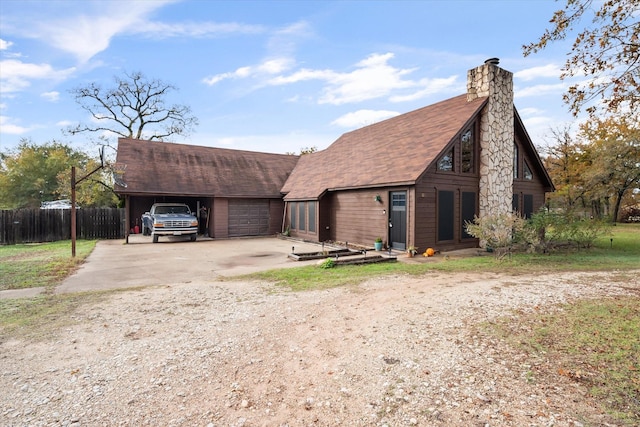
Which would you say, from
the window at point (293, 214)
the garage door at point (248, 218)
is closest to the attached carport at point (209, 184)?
the garage door at point (248, 218)

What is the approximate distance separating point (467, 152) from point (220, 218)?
1379 centimetres

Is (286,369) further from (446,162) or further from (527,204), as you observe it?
(527,204)

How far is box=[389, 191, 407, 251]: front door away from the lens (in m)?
12.5

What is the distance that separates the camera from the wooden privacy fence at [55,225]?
16.6 meters

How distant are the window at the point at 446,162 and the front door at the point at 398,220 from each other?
192 cm

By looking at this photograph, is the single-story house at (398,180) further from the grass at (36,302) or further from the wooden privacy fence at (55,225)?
the grass at (36,302)

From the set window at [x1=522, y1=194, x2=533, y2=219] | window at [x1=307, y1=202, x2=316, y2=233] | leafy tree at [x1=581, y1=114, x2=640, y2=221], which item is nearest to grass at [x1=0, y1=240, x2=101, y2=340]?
window at [x1=307, y1=202, x2=316, y2=233]

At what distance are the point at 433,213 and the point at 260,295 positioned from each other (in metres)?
8.25

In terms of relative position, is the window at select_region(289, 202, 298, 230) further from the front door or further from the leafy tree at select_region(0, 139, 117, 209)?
the leafy tree at select_region(0, 139, 117, 209)

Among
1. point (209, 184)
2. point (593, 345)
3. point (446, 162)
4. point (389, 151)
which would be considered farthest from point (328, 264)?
point (209, 184)

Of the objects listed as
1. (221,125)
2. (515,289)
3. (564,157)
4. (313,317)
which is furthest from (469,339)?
(564,157)

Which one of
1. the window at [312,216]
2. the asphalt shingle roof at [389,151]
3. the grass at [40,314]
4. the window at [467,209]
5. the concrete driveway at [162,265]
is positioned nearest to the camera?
the grass at [40,314]

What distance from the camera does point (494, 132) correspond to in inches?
539

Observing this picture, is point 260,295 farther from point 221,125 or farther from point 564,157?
point 564,157
